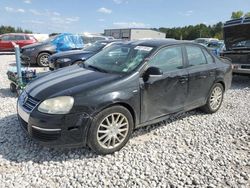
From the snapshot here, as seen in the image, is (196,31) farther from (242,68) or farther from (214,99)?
(214,99)

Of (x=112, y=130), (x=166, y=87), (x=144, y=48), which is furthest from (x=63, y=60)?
(x=112, y=130)

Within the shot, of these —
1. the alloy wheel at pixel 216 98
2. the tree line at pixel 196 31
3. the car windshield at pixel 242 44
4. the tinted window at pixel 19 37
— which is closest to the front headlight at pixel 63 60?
the alloy wheel at pixel 216 98

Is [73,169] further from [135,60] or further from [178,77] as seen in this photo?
[178,77]

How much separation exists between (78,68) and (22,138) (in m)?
1.48

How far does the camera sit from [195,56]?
4848mm

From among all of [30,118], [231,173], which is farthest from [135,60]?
[231,173]

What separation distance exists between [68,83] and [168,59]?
68.3 inches

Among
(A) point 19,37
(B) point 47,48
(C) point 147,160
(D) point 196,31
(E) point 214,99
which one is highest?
(D) point 196,31

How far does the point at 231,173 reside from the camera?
3266mm

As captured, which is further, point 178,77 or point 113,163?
point 178,77

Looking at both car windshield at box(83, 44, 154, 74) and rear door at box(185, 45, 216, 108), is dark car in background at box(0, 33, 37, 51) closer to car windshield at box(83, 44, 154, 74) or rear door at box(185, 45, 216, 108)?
car windshield at box(83, 44, 154, 74)

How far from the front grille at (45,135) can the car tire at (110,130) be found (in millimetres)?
432

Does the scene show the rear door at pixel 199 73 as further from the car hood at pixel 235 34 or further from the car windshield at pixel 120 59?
the car hood at pixel 235 34

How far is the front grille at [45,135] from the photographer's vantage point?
3.25m
